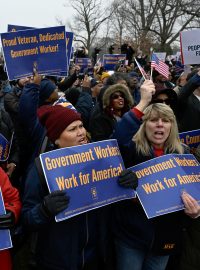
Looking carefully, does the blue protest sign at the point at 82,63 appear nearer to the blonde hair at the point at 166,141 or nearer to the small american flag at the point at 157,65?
the small american flag at the point at 157,65

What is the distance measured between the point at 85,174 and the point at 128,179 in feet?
1.01

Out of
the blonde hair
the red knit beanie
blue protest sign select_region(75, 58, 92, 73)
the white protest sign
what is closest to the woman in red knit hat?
the red knit beanie

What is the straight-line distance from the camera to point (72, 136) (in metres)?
2.32

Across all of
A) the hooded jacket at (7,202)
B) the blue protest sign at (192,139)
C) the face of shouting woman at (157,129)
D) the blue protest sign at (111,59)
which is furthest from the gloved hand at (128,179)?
the blue protest sign at (111,59)

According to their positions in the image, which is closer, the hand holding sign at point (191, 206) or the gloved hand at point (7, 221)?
the gloved hand at point (7, 221)

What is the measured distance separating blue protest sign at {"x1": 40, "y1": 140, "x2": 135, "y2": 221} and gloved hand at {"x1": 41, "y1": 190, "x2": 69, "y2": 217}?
0.18 ft

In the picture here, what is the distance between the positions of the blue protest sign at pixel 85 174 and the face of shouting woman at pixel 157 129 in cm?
38

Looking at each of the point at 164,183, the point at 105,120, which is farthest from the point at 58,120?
the point at 105,120

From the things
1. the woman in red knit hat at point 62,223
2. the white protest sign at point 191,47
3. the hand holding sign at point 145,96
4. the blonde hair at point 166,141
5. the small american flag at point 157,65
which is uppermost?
the white protest sign at point 191,47

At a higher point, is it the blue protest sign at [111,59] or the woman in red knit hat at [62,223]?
the blue protest sign at [111,59]

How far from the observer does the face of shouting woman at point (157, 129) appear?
8.56 feet

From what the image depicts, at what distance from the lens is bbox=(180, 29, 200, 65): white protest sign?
4242 millimetres

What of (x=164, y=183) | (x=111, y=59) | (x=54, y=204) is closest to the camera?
(x=54, y=204)

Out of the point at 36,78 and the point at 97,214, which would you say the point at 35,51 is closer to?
the point at 36,78
